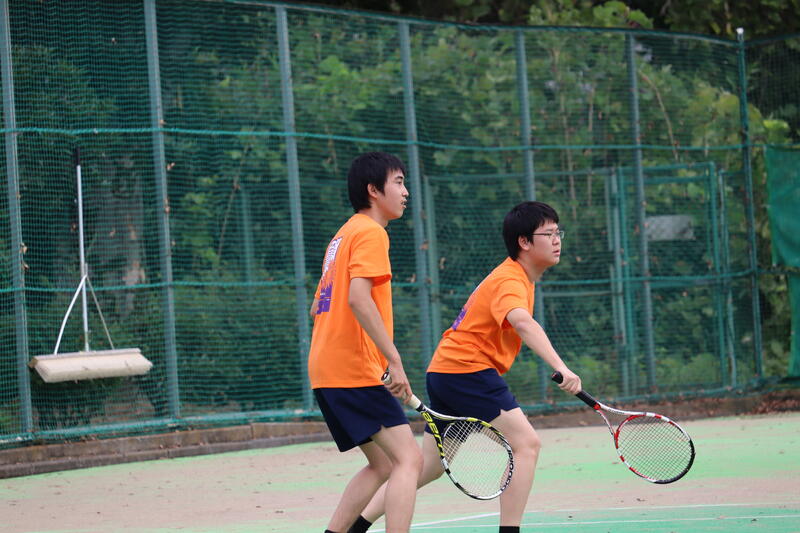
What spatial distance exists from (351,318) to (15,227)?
5578 millimetres

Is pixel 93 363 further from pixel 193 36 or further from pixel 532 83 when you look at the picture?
pixel 532 83

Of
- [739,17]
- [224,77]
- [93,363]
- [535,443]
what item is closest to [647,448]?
[535,443]

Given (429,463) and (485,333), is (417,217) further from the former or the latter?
(429,463)

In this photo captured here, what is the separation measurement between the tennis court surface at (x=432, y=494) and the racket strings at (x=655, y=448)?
393mm

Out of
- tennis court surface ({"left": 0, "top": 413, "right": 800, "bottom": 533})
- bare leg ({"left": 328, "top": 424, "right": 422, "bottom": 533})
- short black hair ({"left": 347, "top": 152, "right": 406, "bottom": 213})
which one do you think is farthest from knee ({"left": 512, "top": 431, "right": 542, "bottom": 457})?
short black hair ({"left": 347, "top": 152, "right": 406, "bottom": 213})

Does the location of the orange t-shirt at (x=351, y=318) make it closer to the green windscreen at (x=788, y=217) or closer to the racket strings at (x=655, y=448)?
the racket strings at (x=655, y=448)

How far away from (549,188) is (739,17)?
14.9 ft

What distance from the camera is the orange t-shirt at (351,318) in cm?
504

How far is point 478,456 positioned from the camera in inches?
246

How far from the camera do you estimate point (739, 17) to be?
50.0 ft

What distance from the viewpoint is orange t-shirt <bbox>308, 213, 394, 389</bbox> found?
504 cm

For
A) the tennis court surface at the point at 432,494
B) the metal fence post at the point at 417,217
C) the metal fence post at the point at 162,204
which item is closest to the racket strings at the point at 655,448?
the tennis court surface at the point at 432,494

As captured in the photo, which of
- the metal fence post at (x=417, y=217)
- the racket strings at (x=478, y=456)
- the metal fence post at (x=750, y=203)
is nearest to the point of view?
the racket strings at (x=478, y=456)

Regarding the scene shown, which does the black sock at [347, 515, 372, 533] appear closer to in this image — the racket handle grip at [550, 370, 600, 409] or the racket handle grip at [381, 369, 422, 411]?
the racket handle grip at [381, 369, 422, 411]
